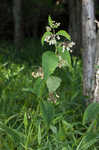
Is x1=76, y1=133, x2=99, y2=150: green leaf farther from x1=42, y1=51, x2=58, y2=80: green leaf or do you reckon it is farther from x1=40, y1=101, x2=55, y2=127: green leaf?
x1=42, y1=51, x2=58, y2=80: green leaf

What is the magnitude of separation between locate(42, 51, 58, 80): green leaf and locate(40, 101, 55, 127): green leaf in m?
0.49

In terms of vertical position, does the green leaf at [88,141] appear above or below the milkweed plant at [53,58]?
below

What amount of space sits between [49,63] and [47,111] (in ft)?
2.05

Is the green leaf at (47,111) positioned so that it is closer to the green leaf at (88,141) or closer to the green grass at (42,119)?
the green grass at (42,119)

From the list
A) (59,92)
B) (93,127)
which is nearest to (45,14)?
(59,92)

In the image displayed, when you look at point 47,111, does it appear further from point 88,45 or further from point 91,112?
point 88,45

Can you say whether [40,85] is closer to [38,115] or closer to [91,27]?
[38,115]

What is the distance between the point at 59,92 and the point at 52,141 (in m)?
1.12

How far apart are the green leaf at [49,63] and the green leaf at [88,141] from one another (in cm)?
69

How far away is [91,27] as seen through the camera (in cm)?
345

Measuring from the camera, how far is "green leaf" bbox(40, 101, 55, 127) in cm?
285

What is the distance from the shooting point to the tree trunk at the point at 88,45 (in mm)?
3379

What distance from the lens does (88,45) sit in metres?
3.51

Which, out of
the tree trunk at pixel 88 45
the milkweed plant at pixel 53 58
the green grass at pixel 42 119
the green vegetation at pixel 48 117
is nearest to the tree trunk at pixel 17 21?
the green grass at pixel 42 119
